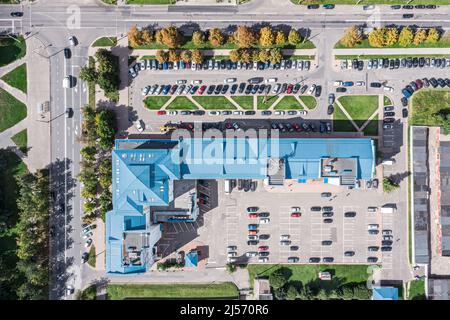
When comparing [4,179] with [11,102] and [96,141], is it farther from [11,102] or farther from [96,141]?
[96,141]

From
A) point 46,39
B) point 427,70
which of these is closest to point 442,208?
point 427,70

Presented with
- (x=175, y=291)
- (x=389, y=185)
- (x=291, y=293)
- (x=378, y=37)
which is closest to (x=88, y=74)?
(x=175, y=291)

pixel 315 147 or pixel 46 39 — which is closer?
pixel 315 147

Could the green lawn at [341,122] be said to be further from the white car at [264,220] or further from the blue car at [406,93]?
the white car at [264,220]

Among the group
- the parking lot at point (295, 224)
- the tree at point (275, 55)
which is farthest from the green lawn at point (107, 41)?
the parking lot at point (295, 224)

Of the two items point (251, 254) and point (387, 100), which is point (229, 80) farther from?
point (251, 254)

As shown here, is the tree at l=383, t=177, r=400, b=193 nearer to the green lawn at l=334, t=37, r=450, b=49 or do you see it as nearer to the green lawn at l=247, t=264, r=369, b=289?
the green lawn at l=247, t=264, r=369, b=289
